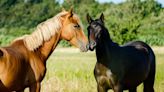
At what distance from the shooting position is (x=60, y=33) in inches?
253

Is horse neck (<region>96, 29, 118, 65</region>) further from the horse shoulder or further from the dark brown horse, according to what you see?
the horse shoulder

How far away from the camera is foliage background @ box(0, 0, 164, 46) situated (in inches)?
1464

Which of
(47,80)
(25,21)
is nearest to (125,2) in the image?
(25,21)

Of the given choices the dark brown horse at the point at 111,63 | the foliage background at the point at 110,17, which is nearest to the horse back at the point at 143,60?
the dark brown horse at the point at 111,63

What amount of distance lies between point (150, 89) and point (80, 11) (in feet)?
191

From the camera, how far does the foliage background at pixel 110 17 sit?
37.2m

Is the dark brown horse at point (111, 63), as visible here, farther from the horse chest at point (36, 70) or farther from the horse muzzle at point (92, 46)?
the horse chest at point (36, 70)

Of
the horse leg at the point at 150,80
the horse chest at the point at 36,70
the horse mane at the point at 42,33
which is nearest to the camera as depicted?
the horse chest at the point at 36,70

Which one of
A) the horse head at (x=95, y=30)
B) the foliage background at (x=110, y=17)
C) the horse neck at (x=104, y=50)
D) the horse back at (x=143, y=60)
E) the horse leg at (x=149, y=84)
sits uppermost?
the horse head at (x=95, y=30)

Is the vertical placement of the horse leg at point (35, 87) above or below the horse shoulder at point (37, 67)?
below

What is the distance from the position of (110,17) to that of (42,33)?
46.0m

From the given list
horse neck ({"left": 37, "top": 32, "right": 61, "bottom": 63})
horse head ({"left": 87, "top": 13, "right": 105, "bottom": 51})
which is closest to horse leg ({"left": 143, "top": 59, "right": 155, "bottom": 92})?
horse head ({"left": 87, "top": 13, "right": 105, "bottom": 51})

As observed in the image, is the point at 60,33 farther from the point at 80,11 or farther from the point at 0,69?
the point at 80,11

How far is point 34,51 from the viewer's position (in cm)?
629
